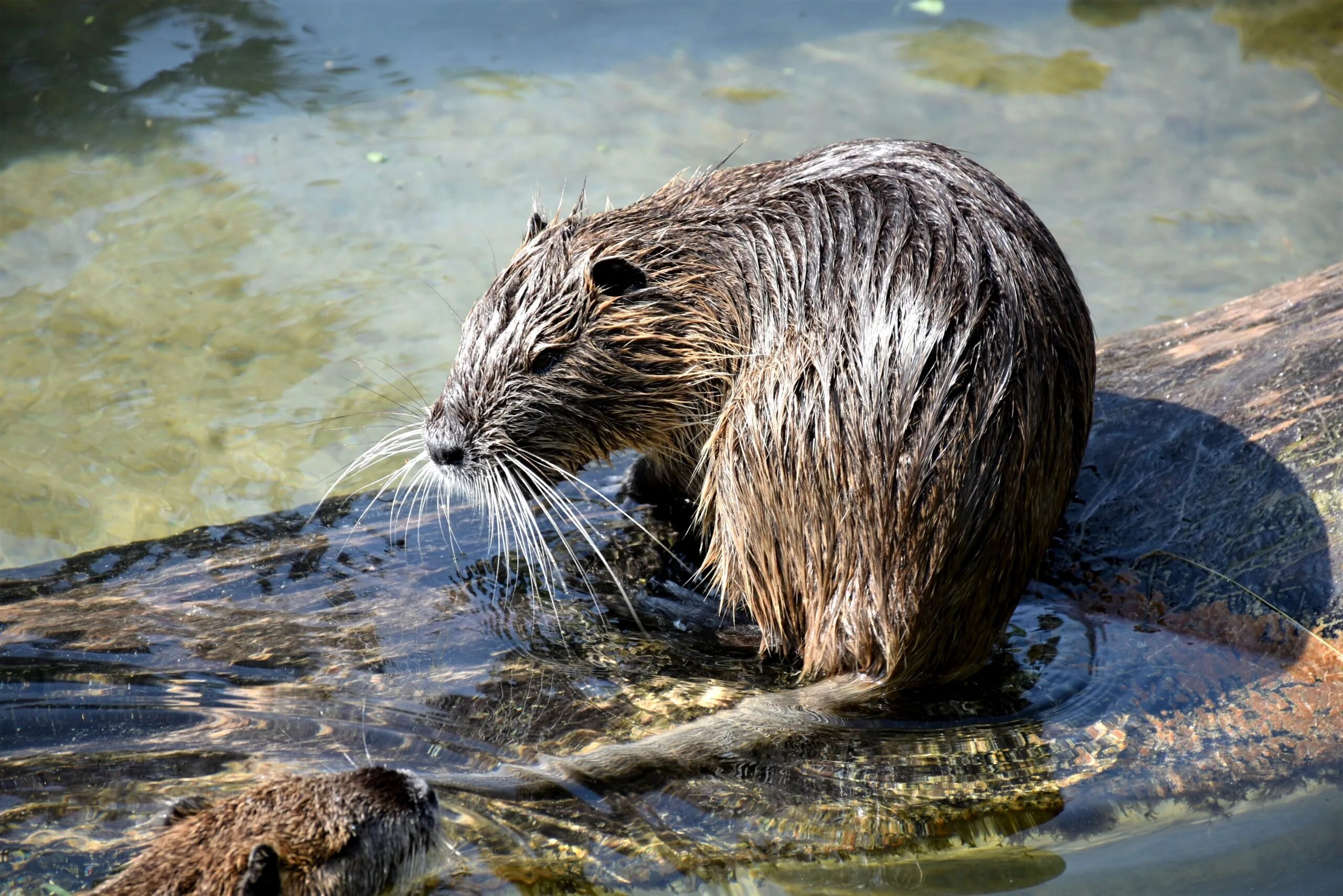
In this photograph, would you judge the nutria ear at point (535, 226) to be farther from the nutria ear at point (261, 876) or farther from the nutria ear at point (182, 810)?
the nutria ear at point (261, 876)

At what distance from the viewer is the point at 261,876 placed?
201cm

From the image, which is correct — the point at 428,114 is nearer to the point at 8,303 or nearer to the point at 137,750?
the point at 8,303

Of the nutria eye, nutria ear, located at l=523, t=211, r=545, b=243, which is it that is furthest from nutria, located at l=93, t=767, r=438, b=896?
nutria ear, located at l=523, t=211, r=545, b=243

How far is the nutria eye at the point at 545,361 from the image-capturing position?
340 cm

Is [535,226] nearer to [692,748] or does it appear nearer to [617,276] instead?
[617,276]

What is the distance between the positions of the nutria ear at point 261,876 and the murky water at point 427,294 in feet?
1.78

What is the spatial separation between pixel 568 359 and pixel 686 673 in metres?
0.94

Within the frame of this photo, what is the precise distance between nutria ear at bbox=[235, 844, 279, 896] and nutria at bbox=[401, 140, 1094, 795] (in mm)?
617

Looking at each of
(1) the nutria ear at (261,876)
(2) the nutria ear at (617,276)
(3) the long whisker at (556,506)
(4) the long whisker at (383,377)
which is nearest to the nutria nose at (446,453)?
(3) the long whisker at (556,506)

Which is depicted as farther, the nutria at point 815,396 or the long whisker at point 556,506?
the long whisker at point 556,506

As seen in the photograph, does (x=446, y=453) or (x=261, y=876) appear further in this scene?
(x=446, y=453)

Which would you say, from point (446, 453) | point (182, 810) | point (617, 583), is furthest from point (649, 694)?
point (182, 810)

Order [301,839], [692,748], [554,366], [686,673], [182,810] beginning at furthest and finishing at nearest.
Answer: [554,366] → [686,673] → [692,748] → [182,810] → [301,839]

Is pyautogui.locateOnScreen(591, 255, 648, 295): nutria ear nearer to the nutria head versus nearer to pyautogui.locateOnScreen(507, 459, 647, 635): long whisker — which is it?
the nutria head
